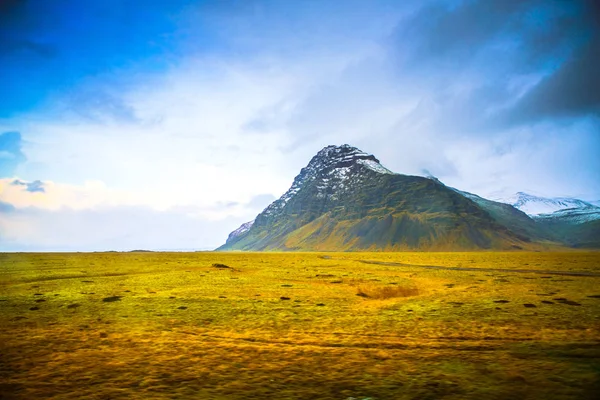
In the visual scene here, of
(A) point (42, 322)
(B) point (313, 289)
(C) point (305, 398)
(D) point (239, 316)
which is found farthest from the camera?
(B) point (313, 289)

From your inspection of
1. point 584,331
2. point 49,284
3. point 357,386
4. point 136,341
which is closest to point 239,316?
point 136,341

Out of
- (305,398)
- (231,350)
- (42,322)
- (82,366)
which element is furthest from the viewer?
(42,322)

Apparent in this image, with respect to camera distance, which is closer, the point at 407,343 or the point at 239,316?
the point at 407,343

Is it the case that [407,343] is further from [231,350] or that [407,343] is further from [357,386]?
[231,350]

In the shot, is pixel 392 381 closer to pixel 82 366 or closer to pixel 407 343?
pixel 407 343

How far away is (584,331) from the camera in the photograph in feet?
56.4

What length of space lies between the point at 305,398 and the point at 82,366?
840 centimetres

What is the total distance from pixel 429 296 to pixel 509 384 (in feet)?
67.3

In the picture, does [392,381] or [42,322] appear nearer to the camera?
[392,381]

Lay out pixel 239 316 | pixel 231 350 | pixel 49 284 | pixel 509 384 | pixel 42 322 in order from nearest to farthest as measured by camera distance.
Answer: pixel 509 384 → pixel 231 350 → pixel 42 322 → pixel 239 316 → pixel 49 284

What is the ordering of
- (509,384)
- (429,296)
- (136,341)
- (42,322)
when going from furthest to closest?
(429,296), (42,322), (136,341), (509,384)

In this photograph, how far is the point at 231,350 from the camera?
1477cm

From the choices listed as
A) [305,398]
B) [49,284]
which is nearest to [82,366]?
[305,398]

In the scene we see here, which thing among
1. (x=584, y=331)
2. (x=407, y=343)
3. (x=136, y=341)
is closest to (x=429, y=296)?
(x=584, y=331)
